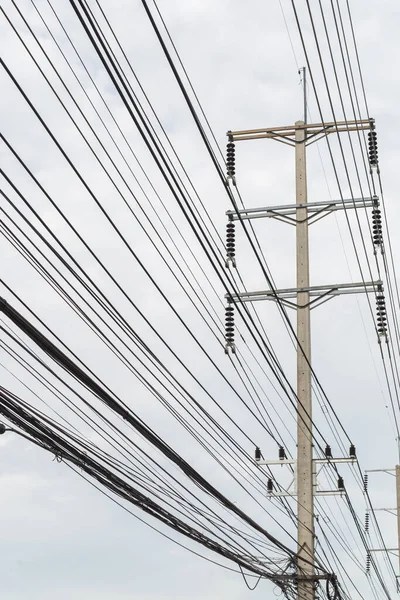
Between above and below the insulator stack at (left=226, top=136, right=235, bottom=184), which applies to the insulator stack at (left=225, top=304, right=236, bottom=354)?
below

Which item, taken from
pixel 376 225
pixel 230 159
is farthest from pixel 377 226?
pixel 230 159

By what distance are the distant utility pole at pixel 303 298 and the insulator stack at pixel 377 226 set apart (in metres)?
0.05

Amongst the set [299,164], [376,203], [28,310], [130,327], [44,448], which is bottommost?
[44,448]

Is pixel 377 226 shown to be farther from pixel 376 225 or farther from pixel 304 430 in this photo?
pixel 304 430

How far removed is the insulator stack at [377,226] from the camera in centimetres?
1684

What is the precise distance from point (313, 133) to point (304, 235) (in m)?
2.18

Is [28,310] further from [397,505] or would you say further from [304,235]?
[397,505]

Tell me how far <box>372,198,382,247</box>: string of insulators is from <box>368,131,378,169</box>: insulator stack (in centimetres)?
62

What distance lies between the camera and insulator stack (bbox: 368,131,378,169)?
55.5ft

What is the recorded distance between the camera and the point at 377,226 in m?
16.9

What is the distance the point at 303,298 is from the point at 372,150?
311cm

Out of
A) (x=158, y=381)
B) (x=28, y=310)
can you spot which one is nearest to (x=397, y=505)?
(x=158, y=381)

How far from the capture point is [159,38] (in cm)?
783

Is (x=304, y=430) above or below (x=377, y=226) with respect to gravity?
below
